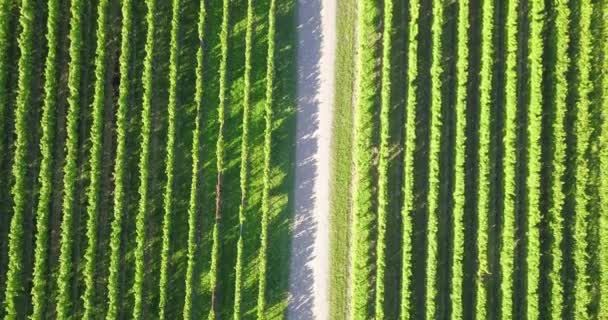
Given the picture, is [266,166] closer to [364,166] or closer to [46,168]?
[364,166]

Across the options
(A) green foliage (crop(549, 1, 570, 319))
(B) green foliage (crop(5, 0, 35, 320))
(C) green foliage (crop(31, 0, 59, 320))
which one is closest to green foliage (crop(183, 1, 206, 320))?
(C) green foliage (crop(31, 0, 59, 320))

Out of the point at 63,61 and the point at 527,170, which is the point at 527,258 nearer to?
the point at 527,170

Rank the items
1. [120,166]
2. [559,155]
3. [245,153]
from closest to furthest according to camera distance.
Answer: [559,155] → [120,166] → [245,153]

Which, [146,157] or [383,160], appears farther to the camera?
[146,157]

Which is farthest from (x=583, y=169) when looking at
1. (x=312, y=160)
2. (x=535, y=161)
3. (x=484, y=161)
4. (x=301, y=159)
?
(x=301, y=159)

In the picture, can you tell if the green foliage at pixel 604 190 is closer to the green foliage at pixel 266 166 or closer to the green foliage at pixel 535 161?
the green foliage at pixel 535 161

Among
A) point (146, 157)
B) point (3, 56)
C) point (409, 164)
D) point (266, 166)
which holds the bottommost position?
point (266, 166)
